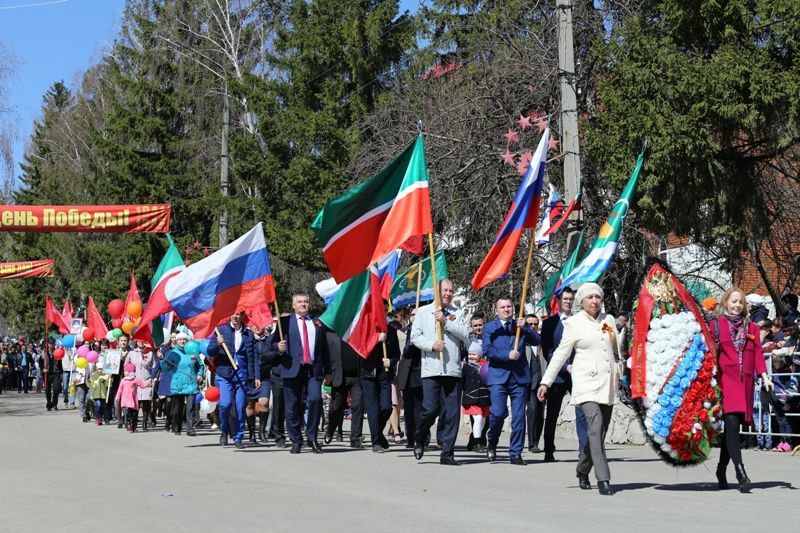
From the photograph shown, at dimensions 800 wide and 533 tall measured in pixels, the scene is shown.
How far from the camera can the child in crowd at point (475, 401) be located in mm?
16656

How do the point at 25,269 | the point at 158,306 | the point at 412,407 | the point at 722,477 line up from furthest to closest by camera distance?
the point at 25,269, the point at 158,306, the point at 412,407, the point at 722,477

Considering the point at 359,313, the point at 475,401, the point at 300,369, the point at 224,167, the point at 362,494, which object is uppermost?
the point at 224,167

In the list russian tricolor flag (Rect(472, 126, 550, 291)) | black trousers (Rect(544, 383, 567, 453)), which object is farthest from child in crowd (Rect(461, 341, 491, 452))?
russian tricolor flag (Rect(472, 126, 550, 291))

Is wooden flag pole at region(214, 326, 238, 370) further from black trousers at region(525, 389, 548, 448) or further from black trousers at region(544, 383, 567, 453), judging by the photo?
black trousers at region(544, 383, 567, 453)

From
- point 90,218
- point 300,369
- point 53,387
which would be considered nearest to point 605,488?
point 300,369

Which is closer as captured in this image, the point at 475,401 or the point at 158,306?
the point at 475,401

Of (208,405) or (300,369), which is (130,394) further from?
(300,369)

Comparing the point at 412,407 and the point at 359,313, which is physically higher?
the point at 359,313

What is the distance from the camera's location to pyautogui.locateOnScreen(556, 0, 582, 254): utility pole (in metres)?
18.4

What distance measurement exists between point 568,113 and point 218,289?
19.5 feet

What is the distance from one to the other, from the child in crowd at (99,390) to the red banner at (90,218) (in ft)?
13.0

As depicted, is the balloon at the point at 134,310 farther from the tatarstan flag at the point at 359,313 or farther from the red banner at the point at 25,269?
the red banner at the point at 25,269

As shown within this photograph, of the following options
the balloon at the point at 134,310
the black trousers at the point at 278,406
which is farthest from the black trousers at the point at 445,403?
the balloon at the point at 134,310

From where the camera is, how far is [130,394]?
861 inches
